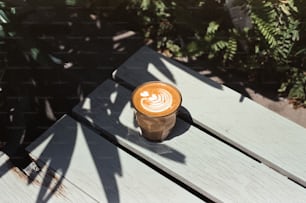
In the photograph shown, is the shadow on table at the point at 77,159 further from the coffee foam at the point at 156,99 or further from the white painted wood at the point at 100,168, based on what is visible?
the coffee foam at the point at 156,99

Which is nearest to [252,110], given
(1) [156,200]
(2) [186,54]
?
(1) [156,200]

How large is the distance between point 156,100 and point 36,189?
13.4 inches

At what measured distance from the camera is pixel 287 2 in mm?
1573

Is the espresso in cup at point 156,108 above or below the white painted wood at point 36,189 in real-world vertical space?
above

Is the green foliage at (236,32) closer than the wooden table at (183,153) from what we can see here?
No

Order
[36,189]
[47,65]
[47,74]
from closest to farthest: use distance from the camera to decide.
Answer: [36,189], [47,65], [47,74]

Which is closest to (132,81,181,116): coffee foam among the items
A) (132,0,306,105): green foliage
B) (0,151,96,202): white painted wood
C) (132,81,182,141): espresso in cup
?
(132,81,182,141): espresso in cup

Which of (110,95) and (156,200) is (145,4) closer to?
(110,95)

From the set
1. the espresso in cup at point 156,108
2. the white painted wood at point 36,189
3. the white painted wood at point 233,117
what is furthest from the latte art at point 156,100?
the white painted wood at point 36,189

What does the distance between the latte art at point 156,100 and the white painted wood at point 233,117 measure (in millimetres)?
122

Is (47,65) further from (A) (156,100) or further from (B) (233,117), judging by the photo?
(B) (233,117)

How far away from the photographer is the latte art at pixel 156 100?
1.28 meters

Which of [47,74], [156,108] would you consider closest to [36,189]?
[156,108]

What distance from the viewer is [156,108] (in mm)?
1282
